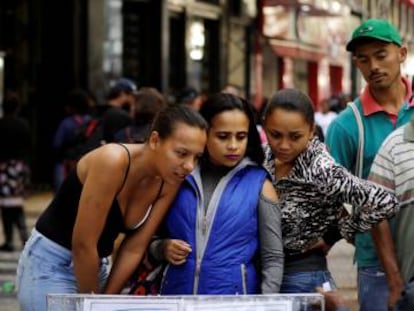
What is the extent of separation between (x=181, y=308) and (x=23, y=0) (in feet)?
58.3

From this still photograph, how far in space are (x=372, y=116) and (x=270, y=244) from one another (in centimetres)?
111

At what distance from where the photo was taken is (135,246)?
15.5ft

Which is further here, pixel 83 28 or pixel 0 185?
pixel 83 28

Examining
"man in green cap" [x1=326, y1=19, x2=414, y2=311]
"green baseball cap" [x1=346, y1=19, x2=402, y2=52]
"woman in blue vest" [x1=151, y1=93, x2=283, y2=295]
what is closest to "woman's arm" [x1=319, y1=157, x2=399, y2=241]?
"woman in blue vest" [x1=151, y1=93, x2=283, y2=295]

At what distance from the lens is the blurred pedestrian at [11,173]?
13.4 m

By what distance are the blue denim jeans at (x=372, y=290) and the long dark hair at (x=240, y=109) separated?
2.81 ft

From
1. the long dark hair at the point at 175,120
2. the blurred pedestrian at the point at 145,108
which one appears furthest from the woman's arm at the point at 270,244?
→ the blurred pedestrian at the point at 145,108

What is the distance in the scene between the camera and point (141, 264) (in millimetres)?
4777

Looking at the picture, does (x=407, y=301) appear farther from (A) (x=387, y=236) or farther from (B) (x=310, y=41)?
(B) (x=310, y=41)

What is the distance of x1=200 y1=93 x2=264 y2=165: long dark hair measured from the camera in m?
4.66

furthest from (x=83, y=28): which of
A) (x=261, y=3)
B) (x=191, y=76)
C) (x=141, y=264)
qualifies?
(x=141, y=264)

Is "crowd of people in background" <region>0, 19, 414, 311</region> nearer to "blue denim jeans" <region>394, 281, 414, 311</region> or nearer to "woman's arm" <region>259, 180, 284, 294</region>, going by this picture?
"woman's arm" <region>259, 180, 284, 294</region>

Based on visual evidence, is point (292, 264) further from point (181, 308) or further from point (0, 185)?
point (0, 185)

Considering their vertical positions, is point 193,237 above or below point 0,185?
above
